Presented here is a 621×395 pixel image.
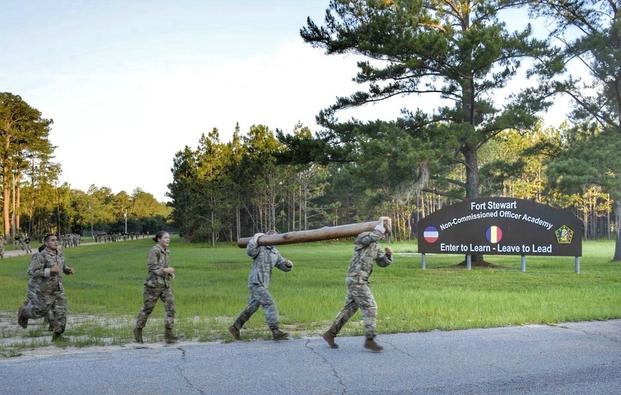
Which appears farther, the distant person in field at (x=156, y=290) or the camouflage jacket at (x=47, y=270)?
the camouflage jacket at (x=47, y=270)

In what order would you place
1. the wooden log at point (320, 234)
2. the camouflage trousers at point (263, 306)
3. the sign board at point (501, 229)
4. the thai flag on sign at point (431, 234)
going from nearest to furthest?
the wooden log at point (320, 234), the camouflage trousers at point (263, 306), the sign board at point (501, 229), the thai flag on sign at point (431, 234)

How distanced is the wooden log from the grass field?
148 cm

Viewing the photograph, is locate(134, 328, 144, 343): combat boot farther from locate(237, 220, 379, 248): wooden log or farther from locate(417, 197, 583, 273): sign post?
locate(417, 197, 583, 273): sign post

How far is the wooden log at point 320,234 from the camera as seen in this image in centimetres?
826

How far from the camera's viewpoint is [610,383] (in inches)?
247

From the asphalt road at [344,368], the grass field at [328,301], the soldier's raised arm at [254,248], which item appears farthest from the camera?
the grass field at [328,301]

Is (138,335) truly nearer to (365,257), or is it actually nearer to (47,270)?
(47,270)

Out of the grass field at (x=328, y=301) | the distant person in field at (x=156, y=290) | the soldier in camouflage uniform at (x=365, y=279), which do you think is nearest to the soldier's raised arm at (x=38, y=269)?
the grass field at (x=328, y=301)

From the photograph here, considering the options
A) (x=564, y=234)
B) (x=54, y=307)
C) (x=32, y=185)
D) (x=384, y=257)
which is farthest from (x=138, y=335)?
(x=32, y=185)

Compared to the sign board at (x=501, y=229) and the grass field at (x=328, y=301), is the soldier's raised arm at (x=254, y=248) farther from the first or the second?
the sign board at (x=501, y=229)

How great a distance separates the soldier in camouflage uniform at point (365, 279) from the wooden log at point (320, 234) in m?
0.10

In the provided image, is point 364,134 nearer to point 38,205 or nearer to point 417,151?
point 417,151

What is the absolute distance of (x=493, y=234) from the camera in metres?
Answer: 23.3

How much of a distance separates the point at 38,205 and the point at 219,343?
80.5 m
